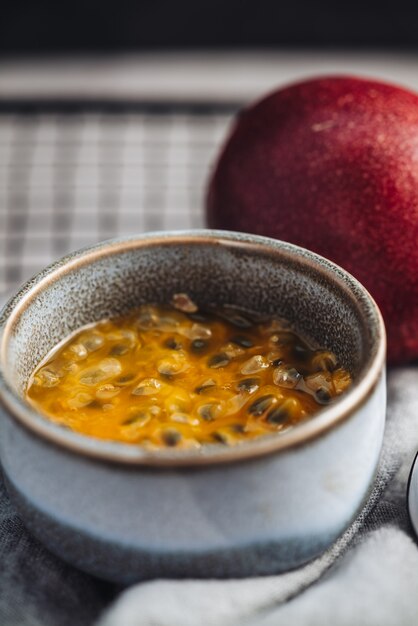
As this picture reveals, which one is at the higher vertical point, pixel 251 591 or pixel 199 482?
pixel 199 482

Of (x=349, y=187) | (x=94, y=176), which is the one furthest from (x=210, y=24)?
(x=349, y=187)

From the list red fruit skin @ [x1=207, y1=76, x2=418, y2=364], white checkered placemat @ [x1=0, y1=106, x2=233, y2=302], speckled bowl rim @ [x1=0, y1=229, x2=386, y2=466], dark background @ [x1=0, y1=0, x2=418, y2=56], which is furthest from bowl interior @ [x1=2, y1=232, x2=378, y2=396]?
dark background @ [x1=0, y1=0, x2=418, y2=56]

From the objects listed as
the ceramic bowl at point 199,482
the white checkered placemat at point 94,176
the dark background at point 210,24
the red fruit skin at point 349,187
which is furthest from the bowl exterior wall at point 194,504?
the dark background at point 210,24

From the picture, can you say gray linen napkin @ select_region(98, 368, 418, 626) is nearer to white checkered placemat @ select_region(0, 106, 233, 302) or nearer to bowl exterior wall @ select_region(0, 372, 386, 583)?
bowl exterior wall @ select_region(0, 372, 386, 583)

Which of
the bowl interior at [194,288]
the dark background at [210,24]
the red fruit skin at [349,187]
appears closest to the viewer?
the bowl interior at [194,288]

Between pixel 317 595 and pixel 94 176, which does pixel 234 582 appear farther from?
pixel 94 176

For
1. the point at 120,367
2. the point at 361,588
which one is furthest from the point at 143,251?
the point at 361,588

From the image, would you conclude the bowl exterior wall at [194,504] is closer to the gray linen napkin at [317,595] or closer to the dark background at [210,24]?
the gray linen napkin at [317,595]

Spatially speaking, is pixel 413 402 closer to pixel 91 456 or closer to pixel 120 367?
pixel 120 367
